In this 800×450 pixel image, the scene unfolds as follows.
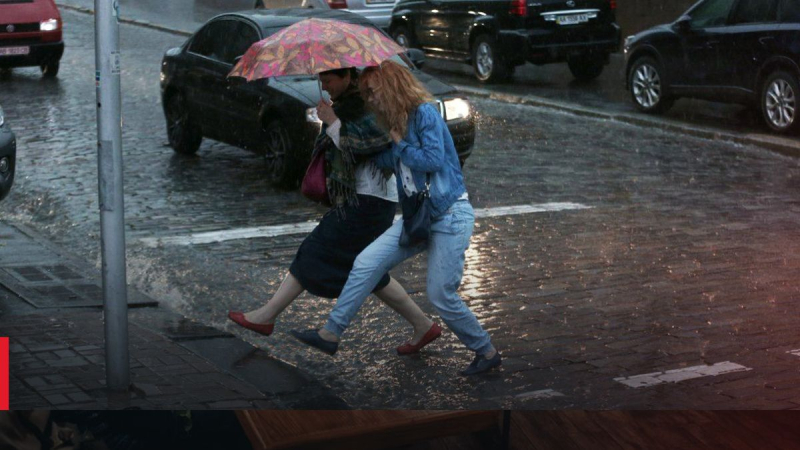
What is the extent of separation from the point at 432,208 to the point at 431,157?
28cm

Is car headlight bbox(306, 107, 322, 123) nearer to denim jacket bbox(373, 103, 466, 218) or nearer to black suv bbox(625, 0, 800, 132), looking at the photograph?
denim jacket bbox(373, 103, 466, 218)

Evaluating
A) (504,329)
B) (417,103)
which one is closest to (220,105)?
(504,329)

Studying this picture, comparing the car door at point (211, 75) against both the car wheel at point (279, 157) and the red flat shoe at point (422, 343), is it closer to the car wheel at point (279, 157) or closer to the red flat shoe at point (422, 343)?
the car wheel at point (279, 157)

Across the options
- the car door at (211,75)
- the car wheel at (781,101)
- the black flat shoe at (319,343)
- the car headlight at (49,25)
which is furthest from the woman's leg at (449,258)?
the car headlight at (49,25)

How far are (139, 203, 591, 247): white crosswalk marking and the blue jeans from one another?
3.54 metres

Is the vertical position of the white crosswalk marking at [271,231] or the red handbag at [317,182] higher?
the red handbag at [317,182]

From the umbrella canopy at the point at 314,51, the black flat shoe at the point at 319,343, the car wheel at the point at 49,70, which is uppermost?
the umbrella canopy at the point at 314,51

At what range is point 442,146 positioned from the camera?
18.5ft

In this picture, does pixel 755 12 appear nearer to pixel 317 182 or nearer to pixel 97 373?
pixel 317 182

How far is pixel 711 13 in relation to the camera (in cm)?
1557

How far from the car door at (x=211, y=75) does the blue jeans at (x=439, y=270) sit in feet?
21.6

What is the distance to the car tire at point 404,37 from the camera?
69.8 feet

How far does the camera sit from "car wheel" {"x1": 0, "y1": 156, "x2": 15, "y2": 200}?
27.4ft

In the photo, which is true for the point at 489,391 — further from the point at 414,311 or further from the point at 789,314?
the point at 789,314
